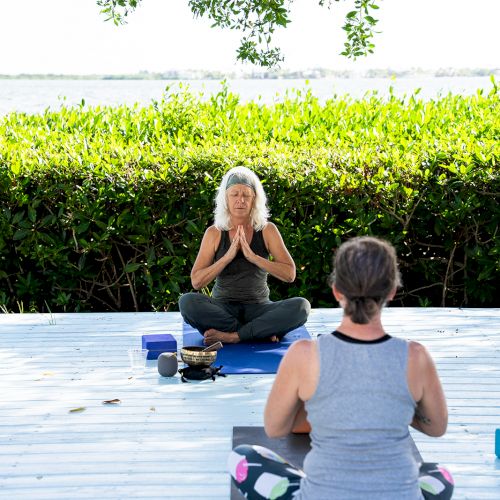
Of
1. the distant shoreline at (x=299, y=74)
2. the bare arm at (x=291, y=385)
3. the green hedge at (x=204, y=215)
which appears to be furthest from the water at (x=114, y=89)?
the bare arm at (x=291, y=385)

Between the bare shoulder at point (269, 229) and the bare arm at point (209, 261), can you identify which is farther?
the bare shoulder at point (269, 229)

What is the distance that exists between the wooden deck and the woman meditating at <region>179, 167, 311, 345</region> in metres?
0.38

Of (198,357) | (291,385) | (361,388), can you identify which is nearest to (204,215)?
(198,357)

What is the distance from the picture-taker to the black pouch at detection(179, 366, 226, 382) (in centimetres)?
482

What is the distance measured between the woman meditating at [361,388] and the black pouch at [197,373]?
2.32m

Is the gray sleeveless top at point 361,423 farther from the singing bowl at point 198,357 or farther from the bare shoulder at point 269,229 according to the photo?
the bare shoulder at point 269,229

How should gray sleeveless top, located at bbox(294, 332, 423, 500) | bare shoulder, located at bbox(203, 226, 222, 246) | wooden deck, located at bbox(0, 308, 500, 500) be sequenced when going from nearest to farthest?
gray sleeveless top, located at bbox(294, 332, 423, 500), wooden deck, located at bbox(0, 308, 500, 500), bare shoulder, located at bbox(203, 226, 222, 246)

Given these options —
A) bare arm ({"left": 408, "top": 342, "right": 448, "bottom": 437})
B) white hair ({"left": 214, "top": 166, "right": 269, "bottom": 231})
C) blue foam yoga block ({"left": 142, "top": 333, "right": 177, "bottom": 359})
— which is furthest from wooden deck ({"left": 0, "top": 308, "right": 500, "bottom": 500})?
bare arm ({"left": 408, "top": 342, "right": 448, "bottom": 437})

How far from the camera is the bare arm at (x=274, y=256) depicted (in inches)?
217

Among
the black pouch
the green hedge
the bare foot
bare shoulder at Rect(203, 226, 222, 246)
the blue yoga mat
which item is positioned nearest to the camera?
the black pouch

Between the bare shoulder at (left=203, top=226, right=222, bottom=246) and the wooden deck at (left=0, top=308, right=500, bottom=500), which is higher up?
the bare shoulder at (left=203, top=226, right=222, bottom=246)

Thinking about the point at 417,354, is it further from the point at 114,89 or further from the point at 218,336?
the point at 114,89

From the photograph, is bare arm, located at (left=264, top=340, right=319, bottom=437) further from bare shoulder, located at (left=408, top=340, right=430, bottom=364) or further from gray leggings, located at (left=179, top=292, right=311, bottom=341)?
gray leggings, located at (left=179, top=292, right=311, bottom=341)

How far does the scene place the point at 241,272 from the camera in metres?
5.67
